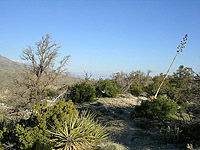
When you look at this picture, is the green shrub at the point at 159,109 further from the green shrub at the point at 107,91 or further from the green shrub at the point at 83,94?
the green shrub at the point at 107,91

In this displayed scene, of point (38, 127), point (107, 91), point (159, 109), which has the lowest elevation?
point (38, 127)

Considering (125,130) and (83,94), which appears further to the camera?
(83,94)

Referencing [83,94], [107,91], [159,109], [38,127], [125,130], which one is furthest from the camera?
[107,91]

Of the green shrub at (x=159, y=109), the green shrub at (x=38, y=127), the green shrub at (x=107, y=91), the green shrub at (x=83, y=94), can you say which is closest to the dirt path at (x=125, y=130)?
the green shrub at (x=159, y=109)

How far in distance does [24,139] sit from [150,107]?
21.3 feet

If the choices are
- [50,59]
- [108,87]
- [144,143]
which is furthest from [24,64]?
[144,143]

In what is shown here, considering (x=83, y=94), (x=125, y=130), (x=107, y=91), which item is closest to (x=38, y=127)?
(x=125, y=130)

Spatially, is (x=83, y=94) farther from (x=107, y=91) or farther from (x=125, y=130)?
(x=125, y=130)

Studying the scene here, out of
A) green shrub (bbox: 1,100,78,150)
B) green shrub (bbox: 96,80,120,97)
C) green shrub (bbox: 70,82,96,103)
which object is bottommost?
green shrub (bbox: 1,100,78,150)

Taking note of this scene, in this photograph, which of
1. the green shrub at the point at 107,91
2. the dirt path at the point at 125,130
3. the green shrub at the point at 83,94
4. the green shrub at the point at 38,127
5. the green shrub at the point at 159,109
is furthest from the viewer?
the green shrub at the point at 107,91

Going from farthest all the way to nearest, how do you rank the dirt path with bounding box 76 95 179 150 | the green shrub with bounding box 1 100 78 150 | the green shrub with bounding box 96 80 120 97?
the green shrub with bounding box 96 80 120 97 < the dirt path with bounding box 76 95 179 150 < the green shrub with bounding box 1 100 78 150

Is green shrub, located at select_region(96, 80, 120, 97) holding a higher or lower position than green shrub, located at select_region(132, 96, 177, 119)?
higher

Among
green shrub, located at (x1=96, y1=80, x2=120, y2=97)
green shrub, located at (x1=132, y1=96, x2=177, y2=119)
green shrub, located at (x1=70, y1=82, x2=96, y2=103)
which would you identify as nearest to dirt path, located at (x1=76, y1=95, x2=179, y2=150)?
green shrub, located at (x1=132, y1=96, x2=177, y2=119)

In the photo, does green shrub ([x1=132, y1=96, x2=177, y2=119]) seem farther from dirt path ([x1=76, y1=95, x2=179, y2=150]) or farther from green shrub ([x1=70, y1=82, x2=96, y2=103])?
green shrub ([x1=70, y1=82, x2=96, y2=103])
